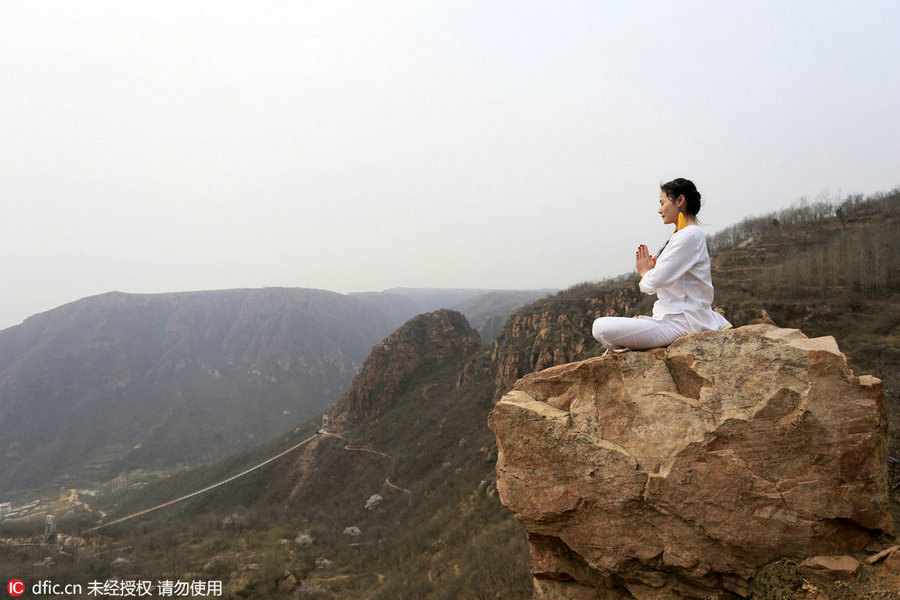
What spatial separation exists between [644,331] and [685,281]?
2.59 ft

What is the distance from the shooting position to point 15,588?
2119 cm

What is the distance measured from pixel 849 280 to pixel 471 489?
36.5 meters

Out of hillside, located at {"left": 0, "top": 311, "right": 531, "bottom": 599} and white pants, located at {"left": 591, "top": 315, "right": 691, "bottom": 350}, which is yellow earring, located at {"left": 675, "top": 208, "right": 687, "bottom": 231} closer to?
white pants, located at {"left": 591, "top": 315, "right": 691, "bottom": 350}

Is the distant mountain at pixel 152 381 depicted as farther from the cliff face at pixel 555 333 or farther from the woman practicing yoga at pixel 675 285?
the woman practicing yoga at pixel 675 285

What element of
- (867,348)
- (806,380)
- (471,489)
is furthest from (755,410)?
(471,489)

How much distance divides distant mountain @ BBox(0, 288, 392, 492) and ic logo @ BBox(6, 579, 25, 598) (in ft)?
268

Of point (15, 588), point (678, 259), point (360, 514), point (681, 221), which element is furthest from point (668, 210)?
point (360, 514)

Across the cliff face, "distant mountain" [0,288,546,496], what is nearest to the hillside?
the cliff face

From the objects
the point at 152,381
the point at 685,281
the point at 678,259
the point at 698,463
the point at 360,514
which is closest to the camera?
the point at 698,463

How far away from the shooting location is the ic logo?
69.1 ft

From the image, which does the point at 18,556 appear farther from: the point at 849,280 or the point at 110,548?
the point at 849,280

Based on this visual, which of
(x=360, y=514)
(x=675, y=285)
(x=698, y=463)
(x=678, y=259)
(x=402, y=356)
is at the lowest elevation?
(x=360, y=514)

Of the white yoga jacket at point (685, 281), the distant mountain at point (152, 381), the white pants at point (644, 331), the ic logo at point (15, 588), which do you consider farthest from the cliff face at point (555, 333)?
the distant mountain at point (152, 381)

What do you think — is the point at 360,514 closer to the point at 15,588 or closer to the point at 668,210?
the point at 15,588
